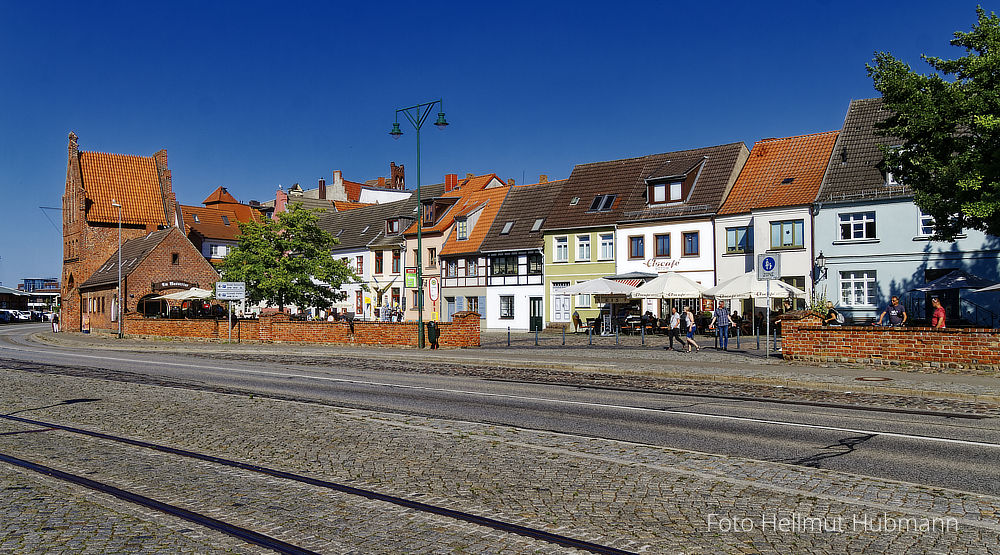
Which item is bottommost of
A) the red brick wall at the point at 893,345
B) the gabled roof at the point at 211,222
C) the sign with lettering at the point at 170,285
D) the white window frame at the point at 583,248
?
the red brick wall at the point at 893,345

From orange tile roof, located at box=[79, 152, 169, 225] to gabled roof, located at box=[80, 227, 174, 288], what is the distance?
13.2 feet

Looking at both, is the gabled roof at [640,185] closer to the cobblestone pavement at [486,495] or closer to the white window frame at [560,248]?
the white window frame at [560,248]

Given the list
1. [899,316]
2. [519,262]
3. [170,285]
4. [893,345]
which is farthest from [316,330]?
[170,285]

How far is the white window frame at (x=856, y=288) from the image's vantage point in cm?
3959

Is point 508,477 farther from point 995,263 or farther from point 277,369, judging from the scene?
point 995,263

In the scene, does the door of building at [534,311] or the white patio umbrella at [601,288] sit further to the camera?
the door of building at [534,311]

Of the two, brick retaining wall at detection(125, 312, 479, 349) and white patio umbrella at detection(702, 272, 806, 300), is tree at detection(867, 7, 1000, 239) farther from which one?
brick retaining wall at detection(125, 312, 479, 349)

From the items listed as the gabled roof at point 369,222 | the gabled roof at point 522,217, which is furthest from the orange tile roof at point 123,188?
the gabled roof at point 522,217

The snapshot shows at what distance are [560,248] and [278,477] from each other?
44367mm

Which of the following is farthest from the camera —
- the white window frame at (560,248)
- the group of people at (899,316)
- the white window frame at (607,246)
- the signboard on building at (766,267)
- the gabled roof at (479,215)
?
the gabled roof at (479,215)

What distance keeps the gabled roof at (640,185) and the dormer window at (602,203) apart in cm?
23

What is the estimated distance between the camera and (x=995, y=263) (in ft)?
120

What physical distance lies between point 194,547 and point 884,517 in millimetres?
5206

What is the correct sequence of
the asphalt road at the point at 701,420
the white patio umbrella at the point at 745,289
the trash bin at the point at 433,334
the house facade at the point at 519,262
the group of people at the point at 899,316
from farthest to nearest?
the house facade at the point at 519,262, the white patio umbrella at the point at 745,289, the trash bin at the point at 433,334, the group of people at the point at 899,316, the asphalt road at the point at 701,420
